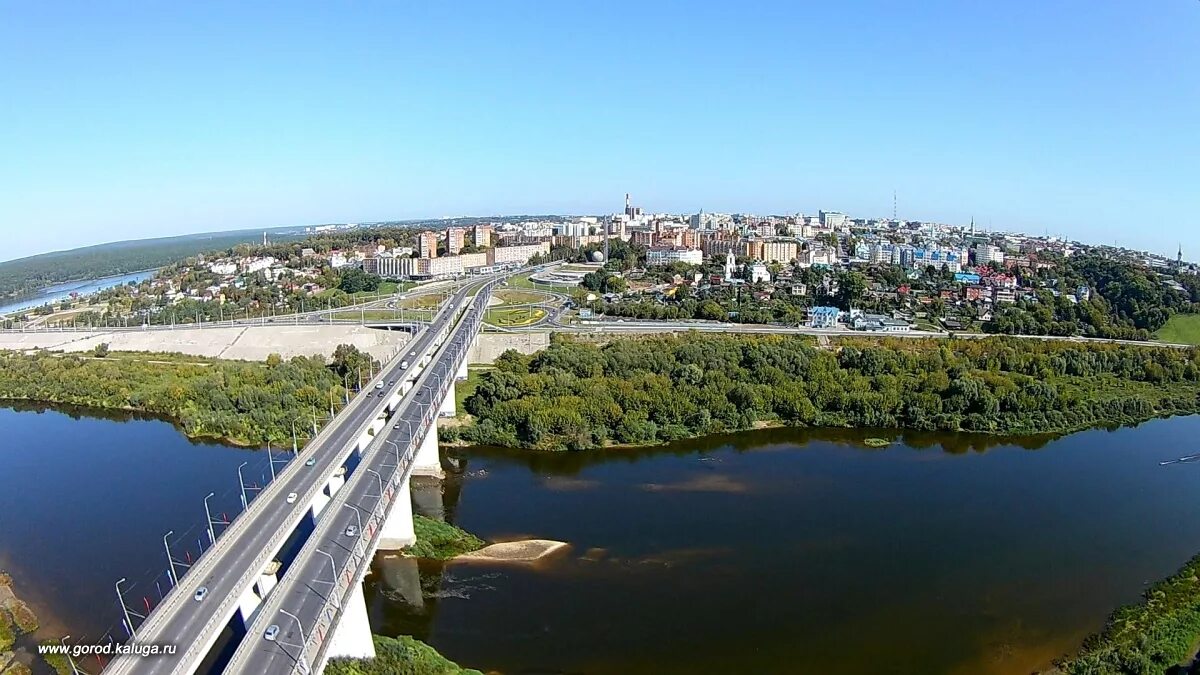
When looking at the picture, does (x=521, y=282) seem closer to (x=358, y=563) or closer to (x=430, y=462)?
(x=430, y=462)

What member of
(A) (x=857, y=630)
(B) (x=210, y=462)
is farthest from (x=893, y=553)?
(B) (x=210, y=462)

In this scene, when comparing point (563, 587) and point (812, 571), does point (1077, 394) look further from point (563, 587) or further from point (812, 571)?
point (563, 587)

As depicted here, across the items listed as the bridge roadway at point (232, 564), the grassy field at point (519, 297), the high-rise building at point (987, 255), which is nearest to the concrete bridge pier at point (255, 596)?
the bridge roadway at point (232, 564)

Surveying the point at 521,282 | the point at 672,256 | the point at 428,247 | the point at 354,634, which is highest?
the point at 428,247

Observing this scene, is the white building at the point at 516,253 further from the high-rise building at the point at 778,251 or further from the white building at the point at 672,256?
the high-rise building at the point at 778,251

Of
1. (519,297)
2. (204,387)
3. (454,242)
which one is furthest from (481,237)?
(204,387)

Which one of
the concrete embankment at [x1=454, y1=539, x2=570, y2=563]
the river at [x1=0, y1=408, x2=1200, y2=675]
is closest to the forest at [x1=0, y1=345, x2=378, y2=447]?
the river at [x1=0, y1=408, x2=1200, y2=675]
